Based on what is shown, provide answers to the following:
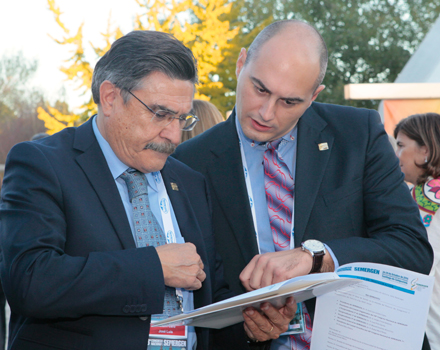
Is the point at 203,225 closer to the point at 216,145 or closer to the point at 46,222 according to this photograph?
the point at 216,145

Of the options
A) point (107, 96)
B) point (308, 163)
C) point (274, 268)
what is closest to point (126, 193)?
point (107, 96)

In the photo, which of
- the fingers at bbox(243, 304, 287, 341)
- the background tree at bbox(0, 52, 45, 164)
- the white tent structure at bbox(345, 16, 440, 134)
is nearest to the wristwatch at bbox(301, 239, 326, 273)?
the fingers at bbox(243, 304, 287, 341)

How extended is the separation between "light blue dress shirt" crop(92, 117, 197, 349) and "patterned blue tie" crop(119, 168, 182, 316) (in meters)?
0.02

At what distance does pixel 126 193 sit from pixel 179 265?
448 mm

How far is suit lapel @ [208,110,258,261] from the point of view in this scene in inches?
93.1

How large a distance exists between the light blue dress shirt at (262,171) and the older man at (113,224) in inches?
11.4

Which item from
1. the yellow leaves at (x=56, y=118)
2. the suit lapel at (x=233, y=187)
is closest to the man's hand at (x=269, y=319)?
the suit lapel at (x=233, y=187)

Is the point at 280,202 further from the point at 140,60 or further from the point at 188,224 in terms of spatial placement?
the point at 140,60

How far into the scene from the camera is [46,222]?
1.67 m

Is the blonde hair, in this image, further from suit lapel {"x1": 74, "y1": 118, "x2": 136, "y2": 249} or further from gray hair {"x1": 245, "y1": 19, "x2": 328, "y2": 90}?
suit lapel {"x1": 74, "y1": 118, "x2": 136, "y2": 249}

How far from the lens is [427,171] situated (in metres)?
4.41

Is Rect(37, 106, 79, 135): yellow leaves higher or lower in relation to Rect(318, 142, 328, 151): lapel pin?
higher

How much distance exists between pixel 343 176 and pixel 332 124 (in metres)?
0.36

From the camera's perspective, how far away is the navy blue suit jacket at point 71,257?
5.25 feet
